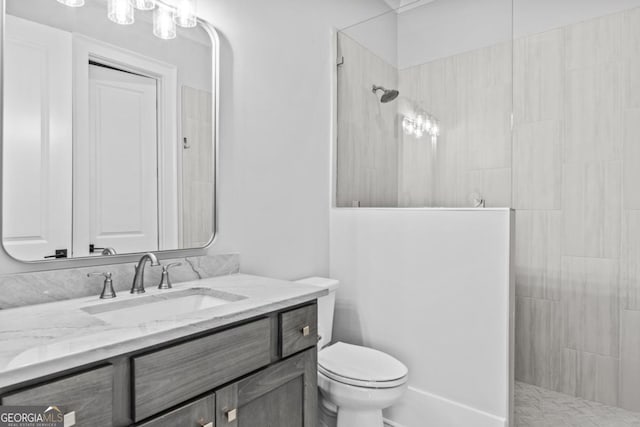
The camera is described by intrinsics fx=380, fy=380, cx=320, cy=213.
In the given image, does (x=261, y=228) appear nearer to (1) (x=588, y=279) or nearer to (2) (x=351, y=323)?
(2) (x=351, y=323)

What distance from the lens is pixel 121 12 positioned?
4.46ft

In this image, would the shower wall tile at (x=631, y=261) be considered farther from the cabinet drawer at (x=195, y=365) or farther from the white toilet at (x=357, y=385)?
the cabinet drawer at (x=195, y=365)

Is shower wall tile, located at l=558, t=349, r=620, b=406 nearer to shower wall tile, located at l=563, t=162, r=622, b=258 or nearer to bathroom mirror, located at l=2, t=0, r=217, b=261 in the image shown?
shower wall tile, located at l=563, t=162, r=622, b=258

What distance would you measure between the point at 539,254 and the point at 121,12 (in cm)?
268

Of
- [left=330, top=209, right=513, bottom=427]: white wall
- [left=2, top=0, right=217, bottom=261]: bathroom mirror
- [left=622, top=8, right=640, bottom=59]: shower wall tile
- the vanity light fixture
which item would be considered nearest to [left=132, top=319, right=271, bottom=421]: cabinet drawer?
[left=2, top=0, right=217, bottom=261]: bathroom mirror

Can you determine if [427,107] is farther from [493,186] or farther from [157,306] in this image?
[157,306]

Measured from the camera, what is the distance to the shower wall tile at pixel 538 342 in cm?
249

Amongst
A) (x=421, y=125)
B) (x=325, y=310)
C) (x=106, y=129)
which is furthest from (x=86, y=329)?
(x=421, y=125)

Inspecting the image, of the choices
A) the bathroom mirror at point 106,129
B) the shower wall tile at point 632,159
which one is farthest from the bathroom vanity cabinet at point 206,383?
the shower wall tile at point 632,159

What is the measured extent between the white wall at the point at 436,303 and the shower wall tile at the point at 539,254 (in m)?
1.00

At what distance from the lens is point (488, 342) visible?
1776mm

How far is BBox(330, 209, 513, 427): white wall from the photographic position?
1.76m

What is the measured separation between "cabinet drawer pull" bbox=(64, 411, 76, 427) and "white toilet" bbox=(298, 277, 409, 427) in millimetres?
1113

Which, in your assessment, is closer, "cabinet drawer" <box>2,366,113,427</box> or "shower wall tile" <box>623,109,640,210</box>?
"cabinet drawer" <box>2,366,113,427</box>
